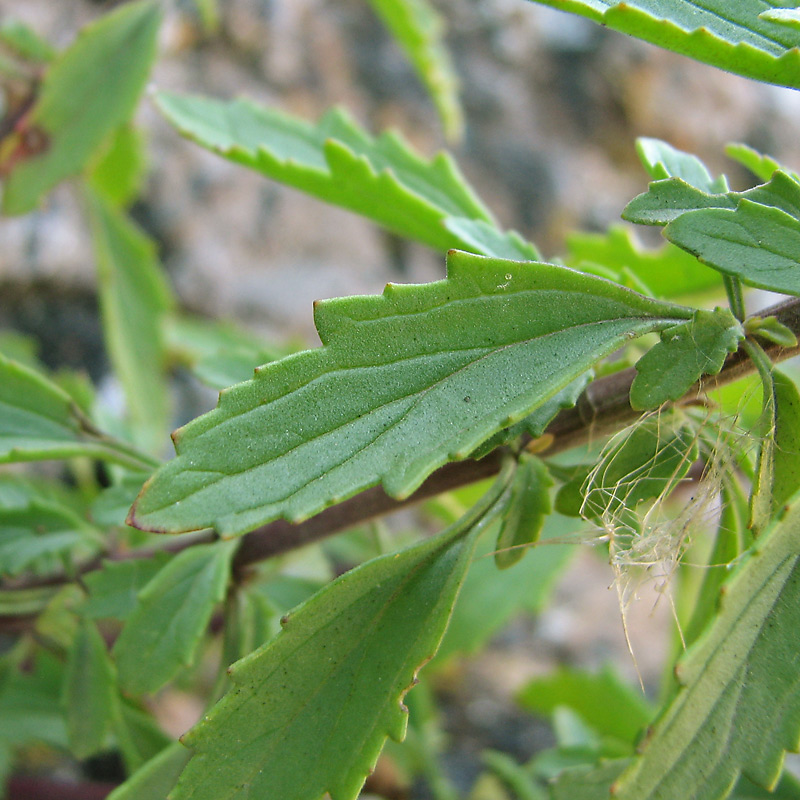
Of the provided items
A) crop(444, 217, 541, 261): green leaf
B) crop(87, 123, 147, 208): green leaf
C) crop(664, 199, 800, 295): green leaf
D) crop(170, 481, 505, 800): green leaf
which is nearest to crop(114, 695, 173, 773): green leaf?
crop(170, 481, 505, 800): green leaf

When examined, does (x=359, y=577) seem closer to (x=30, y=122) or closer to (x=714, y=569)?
(x=714, y=569)

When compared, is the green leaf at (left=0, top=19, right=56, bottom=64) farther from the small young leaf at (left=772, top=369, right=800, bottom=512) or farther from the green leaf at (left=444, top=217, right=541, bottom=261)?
the small young leaf at (left=772, top=369, right=800, bottom=512)

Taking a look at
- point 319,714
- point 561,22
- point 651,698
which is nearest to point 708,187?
point 319,714

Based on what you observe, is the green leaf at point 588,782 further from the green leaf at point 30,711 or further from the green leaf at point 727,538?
the green leaf at point 30,711

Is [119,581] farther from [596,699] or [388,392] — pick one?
[596,699]

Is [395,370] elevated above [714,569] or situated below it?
above

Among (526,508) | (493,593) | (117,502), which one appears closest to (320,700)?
(526,508)
